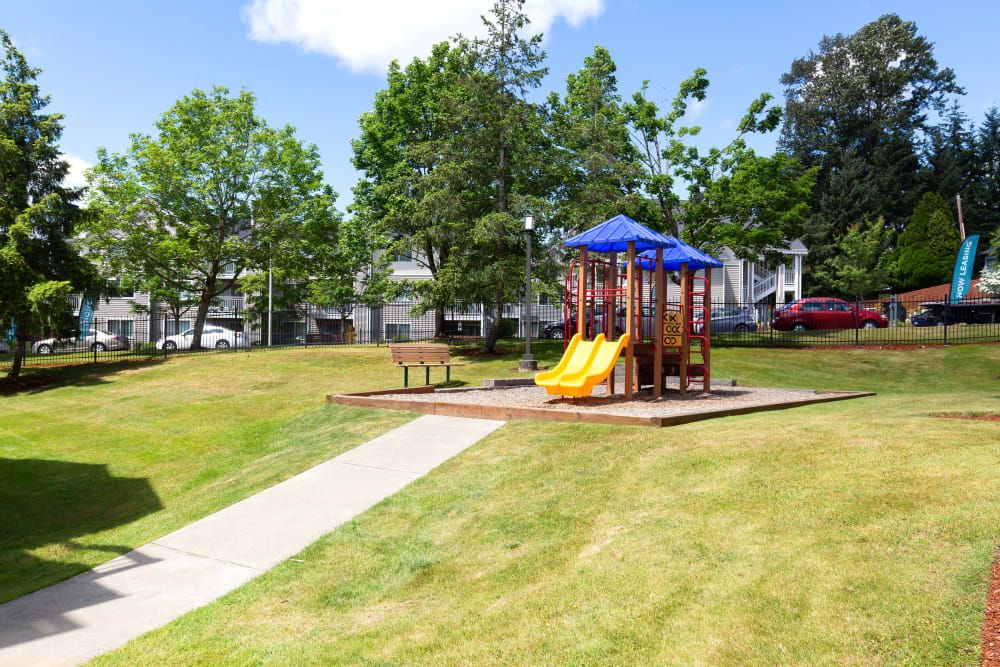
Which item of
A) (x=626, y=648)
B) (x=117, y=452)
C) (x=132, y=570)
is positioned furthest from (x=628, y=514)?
(x=117, y=452)

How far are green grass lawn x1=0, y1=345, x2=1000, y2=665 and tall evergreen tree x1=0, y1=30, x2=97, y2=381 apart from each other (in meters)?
15.2

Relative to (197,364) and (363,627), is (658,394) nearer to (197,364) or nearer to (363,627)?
(363,627)

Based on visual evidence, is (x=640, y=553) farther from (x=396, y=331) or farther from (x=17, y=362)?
(x=396, y=331)

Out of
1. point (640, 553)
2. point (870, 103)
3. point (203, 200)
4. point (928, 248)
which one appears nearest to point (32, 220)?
point (203, 200)

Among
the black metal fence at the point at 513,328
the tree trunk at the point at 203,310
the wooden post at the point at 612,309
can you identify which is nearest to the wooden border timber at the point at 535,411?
the wooden post at the point at 612,309

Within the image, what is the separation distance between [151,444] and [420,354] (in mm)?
6166

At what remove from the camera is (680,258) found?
46.3ft

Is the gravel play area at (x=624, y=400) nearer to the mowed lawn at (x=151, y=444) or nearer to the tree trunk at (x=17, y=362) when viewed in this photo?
the mowed lawn at (x=151, y=444)

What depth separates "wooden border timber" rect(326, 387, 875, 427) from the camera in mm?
9648

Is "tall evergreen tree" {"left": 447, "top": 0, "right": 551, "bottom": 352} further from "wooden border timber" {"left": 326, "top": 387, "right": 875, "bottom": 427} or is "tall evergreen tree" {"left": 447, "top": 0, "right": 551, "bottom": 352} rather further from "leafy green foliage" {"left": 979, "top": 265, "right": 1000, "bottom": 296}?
"leafy green foliage" {"left": 979, "top": 265, "right": 1000, "bottom": 296}

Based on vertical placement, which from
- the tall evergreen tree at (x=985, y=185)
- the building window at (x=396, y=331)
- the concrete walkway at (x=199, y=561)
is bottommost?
the concrete walkway at (x=199, y=561)

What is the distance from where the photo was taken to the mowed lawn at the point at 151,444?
770cm

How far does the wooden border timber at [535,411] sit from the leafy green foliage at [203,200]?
20.0m

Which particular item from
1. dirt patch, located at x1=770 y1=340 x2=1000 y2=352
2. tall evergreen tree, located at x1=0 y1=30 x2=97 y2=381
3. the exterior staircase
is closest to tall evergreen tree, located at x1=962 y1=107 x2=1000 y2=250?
the exterior staircase
